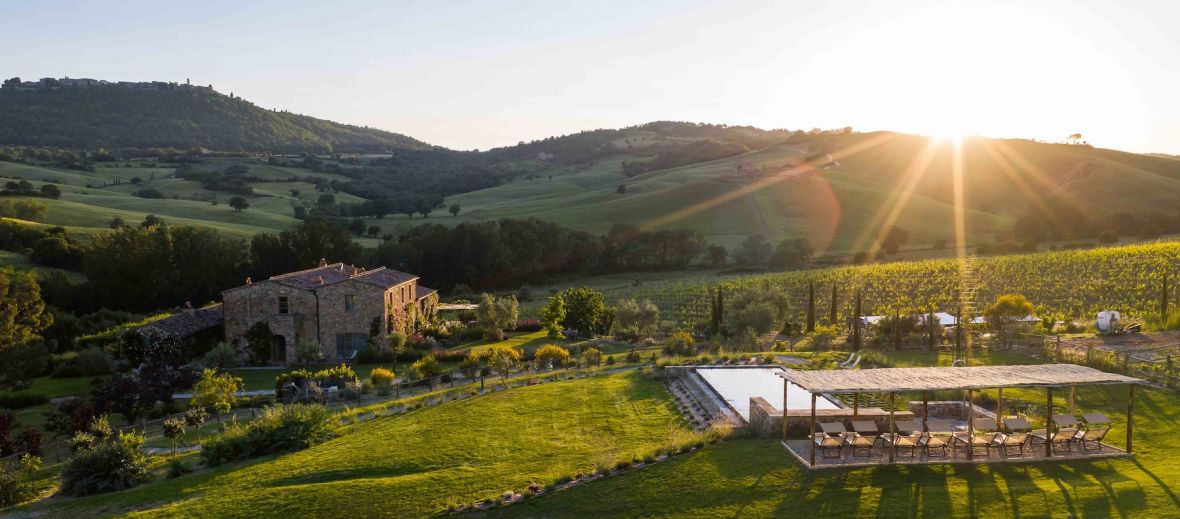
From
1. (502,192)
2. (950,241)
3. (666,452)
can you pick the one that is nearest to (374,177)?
(502,192)

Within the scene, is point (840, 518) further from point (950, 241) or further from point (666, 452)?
point (950, 241)

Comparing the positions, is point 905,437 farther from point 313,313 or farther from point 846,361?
point 313,313

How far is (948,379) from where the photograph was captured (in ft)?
51.8

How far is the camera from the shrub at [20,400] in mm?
29719

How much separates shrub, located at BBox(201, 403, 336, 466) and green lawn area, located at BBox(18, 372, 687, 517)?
0.56m

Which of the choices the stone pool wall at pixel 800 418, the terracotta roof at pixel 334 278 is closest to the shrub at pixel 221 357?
the terracotta roof at pixel 334 278

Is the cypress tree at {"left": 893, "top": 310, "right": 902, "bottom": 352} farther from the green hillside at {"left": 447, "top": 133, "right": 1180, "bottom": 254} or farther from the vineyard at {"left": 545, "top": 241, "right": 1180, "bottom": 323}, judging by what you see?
the green hillside at {"left": 447, "top": 133, "right": 1180, "bottom": 254}

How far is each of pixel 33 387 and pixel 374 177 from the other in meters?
127

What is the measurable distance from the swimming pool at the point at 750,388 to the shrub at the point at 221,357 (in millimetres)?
22519

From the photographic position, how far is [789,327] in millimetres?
39625

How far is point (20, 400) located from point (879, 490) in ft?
107

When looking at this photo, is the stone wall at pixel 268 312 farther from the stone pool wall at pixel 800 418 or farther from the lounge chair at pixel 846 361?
the stone pool wall at pixel 800 418

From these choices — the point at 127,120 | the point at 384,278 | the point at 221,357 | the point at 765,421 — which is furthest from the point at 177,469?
the point at 127,120

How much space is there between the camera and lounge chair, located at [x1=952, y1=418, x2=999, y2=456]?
15.2m
